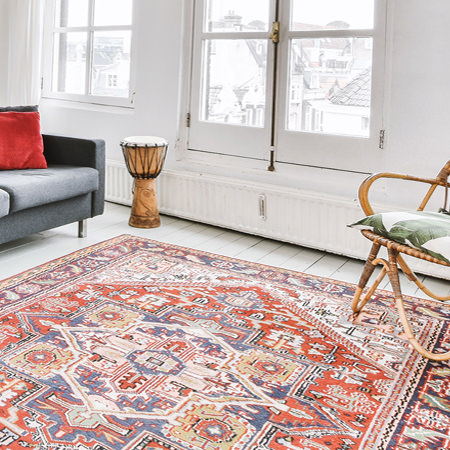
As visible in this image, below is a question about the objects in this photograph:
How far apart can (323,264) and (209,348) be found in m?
1.33

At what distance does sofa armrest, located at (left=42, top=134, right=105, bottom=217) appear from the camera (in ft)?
12.1

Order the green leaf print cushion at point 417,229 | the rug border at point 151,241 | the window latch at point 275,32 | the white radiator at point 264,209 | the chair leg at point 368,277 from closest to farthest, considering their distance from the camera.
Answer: the green leaf print cushion at point 417,229, the chair leg at point 368,277, the rug border at point 151,241, the white radiator at point 264,209, the window latch at point 275,32

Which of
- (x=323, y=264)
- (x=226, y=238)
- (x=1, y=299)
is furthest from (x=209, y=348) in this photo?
(x=226, y=238)

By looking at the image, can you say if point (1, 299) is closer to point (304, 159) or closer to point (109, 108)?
point (304, 159)

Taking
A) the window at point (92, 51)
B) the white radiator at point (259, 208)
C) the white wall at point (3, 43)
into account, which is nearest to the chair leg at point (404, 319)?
the white radiator at point (259, 208)

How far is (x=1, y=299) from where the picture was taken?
270cm

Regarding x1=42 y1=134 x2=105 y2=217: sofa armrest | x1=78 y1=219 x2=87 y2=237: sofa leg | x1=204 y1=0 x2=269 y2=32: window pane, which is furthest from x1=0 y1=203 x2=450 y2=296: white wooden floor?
x1=204 y1=0 x2=269 y2=32: window pane

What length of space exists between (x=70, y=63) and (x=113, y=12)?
1.98 ft

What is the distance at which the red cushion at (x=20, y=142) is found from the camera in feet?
11.6

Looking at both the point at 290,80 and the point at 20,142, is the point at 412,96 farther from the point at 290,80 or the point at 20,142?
the point at 20,142

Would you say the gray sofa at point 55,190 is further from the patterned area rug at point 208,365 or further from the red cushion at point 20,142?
the patterned area rug at point 208,365

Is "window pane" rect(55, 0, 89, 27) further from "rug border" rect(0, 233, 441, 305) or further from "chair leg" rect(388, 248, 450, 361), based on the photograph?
Answer: "chair leg" rect(388, 248, 450, 361)

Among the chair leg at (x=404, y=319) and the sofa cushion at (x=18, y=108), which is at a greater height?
the sofa cushion at (x=18, y=108)

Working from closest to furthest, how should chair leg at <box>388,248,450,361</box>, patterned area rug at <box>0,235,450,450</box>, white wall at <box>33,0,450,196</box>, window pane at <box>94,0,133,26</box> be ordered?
patterned area rug at <box>0,235,450,450</box> < chair leg at <box>388,248,450,361</box> < white wall at <box>33,0,450,196</box> < window pane at <box>94,0,133,26</box>
